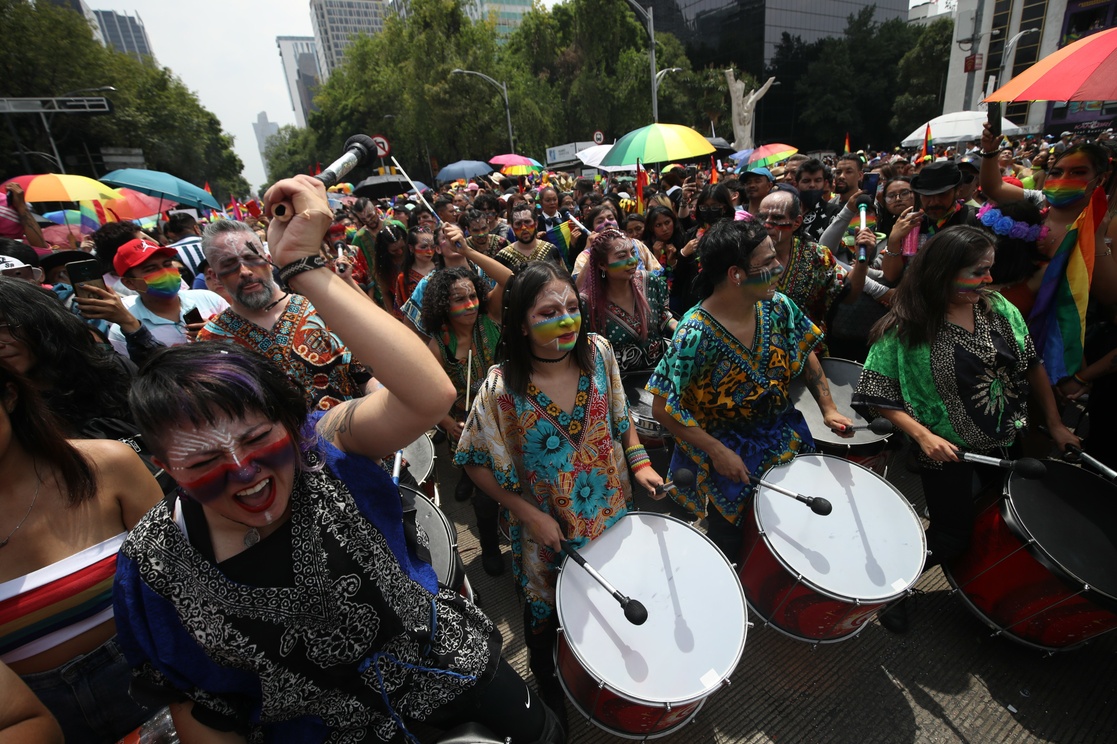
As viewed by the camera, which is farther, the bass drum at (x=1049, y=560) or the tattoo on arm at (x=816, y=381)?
the tattoo on arm at (x=816, y=381)

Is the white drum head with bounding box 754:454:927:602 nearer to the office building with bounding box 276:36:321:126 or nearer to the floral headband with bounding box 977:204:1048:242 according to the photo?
the floral headband with bounding box 977:204:1048:242

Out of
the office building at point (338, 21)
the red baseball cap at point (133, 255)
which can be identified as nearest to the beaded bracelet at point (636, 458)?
the red baseball cap at point (133, 255)

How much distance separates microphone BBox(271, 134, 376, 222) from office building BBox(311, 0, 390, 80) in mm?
154305

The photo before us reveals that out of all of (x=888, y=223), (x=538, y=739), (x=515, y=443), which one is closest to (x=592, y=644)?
(x=538, y=739)

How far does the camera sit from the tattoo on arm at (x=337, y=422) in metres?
1.46

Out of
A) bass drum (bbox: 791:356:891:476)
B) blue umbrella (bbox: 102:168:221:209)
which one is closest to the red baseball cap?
bass drum (bbox: 791:356:891:476)

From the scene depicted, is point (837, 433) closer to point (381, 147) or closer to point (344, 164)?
point (344, 164)

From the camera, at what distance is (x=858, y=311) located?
3826mm

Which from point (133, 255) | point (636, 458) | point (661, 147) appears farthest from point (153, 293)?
point (661, 147)

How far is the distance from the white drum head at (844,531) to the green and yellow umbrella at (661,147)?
15.1 feet

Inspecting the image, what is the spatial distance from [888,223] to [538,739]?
5224 millimetres

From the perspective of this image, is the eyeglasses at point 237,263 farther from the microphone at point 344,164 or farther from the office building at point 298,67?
the office building at point 298,67

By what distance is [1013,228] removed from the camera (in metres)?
3.06

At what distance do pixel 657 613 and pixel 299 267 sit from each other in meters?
1.63
